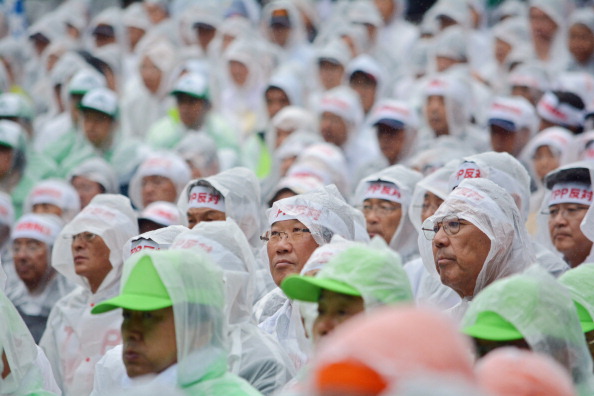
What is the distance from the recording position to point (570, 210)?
755 cm

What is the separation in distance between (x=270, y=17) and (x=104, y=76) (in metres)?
2.17

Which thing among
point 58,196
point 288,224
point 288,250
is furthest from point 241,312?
point 58,196

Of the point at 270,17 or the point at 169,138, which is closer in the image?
the point at 169,138

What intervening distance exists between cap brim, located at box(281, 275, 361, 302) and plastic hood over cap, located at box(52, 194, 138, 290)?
3412mm

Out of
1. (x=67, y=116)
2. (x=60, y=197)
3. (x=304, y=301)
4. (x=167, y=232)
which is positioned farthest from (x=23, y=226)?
(x=304, y=301)

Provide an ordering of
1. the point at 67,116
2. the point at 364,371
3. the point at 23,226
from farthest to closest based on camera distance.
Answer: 1. the point at 67,116
2. the point at 23,226
3. the point at 364,371

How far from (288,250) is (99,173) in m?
4.33

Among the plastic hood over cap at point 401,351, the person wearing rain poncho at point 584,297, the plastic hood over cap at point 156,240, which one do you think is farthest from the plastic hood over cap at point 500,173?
the plastic hood over cap at point 401,351

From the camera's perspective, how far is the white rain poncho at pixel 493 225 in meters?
6.25

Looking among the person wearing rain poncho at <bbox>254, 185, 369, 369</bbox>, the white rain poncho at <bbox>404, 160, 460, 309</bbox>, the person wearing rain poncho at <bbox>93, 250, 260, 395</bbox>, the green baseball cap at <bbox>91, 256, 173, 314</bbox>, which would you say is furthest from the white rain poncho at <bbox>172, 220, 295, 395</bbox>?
the white rain poncho at <bbox>404, 160, 460, 309</bbox>

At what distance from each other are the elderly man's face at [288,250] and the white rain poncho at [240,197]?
1.17 m

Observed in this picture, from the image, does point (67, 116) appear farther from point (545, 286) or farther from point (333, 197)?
point (545, 286)

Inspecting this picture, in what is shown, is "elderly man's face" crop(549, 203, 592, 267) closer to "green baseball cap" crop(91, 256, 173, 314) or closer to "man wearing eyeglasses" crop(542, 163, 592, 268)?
"man wearing eyeglasses" crop(542, 163, 592, 268)

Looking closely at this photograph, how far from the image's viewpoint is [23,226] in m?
9.09
